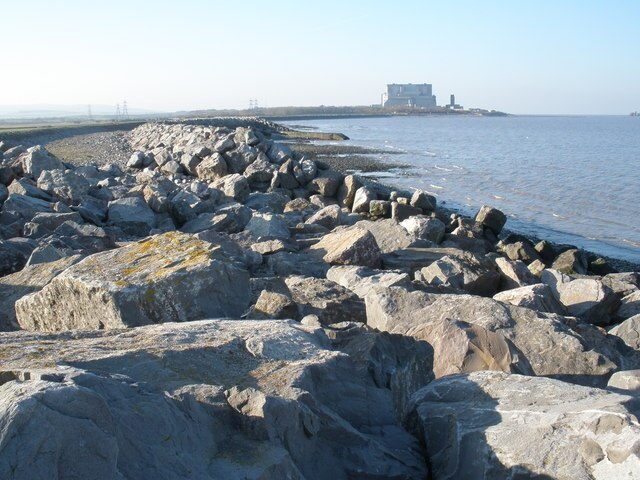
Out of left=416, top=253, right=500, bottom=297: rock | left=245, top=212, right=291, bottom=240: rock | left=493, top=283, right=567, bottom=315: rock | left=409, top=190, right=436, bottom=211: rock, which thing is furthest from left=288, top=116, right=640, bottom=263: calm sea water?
left=493, top=283, right=567, bottom=315: rock

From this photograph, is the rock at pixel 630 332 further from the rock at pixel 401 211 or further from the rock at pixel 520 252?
the rock at pixel 401 211

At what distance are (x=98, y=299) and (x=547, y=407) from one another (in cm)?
336

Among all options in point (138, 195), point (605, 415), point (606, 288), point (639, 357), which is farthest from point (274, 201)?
point (605, 415)

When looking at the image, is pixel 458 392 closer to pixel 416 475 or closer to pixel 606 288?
pixel 416 475

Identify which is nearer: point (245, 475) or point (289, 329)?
point (245, 475)

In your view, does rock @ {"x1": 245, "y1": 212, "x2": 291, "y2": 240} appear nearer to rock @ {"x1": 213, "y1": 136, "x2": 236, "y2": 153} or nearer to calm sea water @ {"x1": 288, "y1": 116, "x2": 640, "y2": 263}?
calm sea water @ {"x1": 288, "y1": 116, "x2": 640, "y2": 263}

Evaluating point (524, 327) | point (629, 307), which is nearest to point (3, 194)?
point (524, 327)

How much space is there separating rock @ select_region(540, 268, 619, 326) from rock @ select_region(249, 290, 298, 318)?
5012mm

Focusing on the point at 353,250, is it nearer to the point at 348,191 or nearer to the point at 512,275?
the point at 512,275

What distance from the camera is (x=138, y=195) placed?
49.7 ft

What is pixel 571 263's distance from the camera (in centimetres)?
1590

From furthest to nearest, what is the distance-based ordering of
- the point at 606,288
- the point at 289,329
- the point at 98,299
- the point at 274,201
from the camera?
the point at 274,201 → the point at 606,288 → the point at 98,299 → the point at 289,329

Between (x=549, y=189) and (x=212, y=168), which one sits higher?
(x=212, y=168)

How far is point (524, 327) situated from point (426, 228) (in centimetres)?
886
